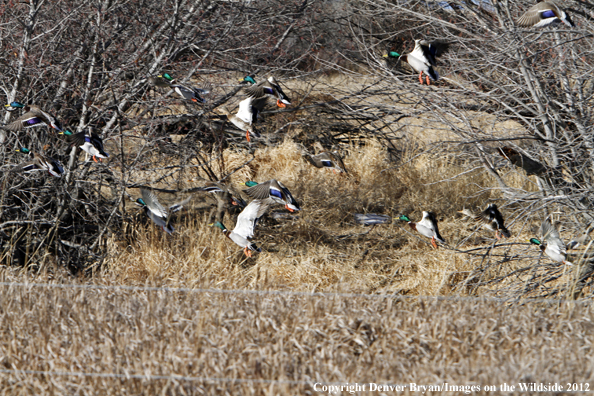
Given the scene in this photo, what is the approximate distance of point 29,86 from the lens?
528 centimetres

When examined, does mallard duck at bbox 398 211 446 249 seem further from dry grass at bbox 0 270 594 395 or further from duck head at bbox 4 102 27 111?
duck head at bbox 4 102 27 111

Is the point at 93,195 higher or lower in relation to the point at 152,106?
lower

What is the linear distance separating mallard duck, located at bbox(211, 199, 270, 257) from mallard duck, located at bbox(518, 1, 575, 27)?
255 cm

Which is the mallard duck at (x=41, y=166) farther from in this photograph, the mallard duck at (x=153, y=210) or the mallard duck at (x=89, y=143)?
the mallard duck at (x=153, y=210)

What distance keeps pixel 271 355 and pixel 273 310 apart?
537 millimetres

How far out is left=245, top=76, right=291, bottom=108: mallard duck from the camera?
5241 mm

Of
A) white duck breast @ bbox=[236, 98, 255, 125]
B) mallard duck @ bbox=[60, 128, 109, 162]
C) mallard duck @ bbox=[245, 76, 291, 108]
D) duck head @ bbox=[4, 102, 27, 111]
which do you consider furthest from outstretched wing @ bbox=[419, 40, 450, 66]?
duck head @ bbox=[4, 102, 27, 111]

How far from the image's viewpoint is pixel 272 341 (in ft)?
11.0

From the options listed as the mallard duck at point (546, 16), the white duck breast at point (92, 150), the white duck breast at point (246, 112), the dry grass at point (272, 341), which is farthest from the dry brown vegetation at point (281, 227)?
the white duck breast at point (92, 150)

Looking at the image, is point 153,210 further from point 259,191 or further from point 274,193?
point 274,193

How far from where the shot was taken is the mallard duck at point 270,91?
524cm

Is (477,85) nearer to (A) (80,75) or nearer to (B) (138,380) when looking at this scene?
(A) (80,75)

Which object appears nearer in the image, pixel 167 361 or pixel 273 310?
pixel 167 361

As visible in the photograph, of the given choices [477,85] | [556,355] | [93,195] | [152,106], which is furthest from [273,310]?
[477,85]
